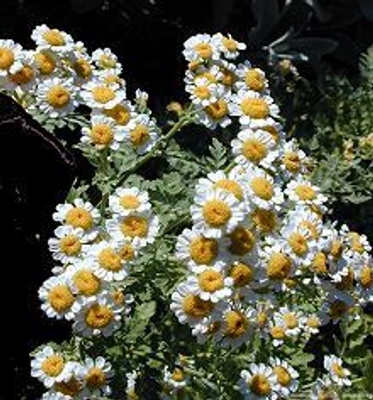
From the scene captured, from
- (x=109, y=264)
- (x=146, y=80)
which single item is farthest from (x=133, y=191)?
(x=146, y=80)

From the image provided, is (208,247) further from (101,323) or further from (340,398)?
(340,398)

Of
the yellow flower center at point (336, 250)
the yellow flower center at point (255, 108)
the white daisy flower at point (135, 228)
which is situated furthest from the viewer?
the yellow flower center at point (255, 108)

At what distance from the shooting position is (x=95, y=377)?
2.06 m

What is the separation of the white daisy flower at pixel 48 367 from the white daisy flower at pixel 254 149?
1.81ft

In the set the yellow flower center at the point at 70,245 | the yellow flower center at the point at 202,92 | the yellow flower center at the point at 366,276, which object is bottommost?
the yellow flower center at the point at 366,276

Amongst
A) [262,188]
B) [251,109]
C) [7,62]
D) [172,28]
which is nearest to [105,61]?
[7,62]

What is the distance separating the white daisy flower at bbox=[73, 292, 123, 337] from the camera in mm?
1989

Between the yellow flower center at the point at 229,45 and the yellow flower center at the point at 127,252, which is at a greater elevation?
the yellow flower center at the point at 229,45

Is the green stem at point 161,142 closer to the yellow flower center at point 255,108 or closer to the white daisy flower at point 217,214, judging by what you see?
the yellow flower center at point 255,108

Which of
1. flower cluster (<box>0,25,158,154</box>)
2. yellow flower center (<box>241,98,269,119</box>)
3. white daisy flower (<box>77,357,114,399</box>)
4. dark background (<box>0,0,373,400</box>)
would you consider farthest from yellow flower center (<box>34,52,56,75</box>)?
dark background (<box>0,0,373,400</box>)

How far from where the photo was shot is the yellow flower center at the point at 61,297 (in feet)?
6.48

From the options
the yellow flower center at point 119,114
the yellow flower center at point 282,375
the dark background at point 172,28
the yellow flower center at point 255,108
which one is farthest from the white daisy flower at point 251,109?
the dark background at point 172,28

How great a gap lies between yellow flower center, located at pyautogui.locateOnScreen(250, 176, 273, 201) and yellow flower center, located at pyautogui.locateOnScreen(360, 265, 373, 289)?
0.37m

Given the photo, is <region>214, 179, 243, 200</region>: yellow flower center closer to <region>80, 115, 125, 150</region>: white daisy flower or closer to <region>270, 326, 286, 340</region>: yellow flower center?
<region>80, 115, 125, 150</region>: white daisy flower
